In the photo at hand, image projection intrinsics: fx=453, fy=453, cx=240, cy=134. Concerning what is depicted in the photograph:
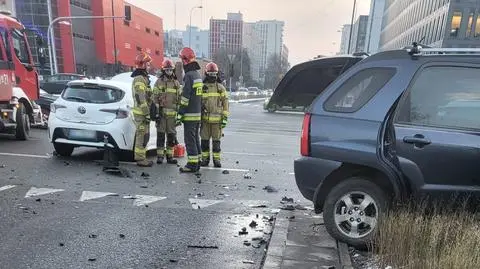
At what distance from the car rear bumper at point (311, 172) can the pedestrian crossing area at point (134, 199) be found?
130cm

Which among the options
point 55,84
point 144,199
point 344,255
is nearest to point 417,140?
point 344,255

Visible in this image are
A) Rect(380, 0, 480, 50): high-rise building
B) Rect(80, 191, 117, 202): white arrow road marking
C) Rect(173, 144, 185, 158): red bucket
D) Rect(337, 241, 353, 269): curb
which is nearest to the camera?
Rect(337, 241, 353, 269): curb

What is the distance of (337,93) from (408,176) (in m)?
1.04

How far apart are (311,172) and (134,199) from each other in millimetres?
2661

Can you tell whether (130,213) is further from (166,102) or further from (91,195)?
(166,102)

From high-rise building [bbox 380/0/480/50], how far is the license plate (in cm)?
3772

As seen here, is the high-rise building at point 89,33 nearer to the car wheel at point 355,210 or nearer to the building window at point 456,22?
the building window at point 456,22

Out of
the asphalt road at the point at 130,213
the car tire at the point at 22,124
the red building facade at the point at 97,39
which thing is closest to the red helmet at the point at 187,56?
the asphalt road at the point at 130,213

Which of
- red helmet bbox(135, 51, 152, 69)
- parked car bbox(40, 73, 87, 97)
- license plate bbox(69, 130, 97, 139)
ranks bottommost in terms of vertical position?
parked car bbox(40, 73, 87, 97)

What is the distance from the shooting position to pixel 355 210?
4363 millimetres

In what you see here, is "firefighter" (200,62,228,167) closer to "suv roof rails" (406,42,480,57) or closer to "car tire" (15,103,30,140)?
"suv roof rails" (406,42,480,57)

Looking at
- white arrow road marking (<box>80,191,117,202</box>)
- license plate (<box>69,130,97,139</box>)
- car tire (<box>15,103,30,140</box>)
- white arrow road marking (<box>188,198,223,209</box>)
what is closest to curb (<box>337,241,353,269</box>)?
white arrow road marking (<box>188,198,223,209</box>)

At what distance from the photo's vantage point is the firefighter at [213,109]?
8.33m

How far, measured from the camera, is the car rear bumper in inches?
175
